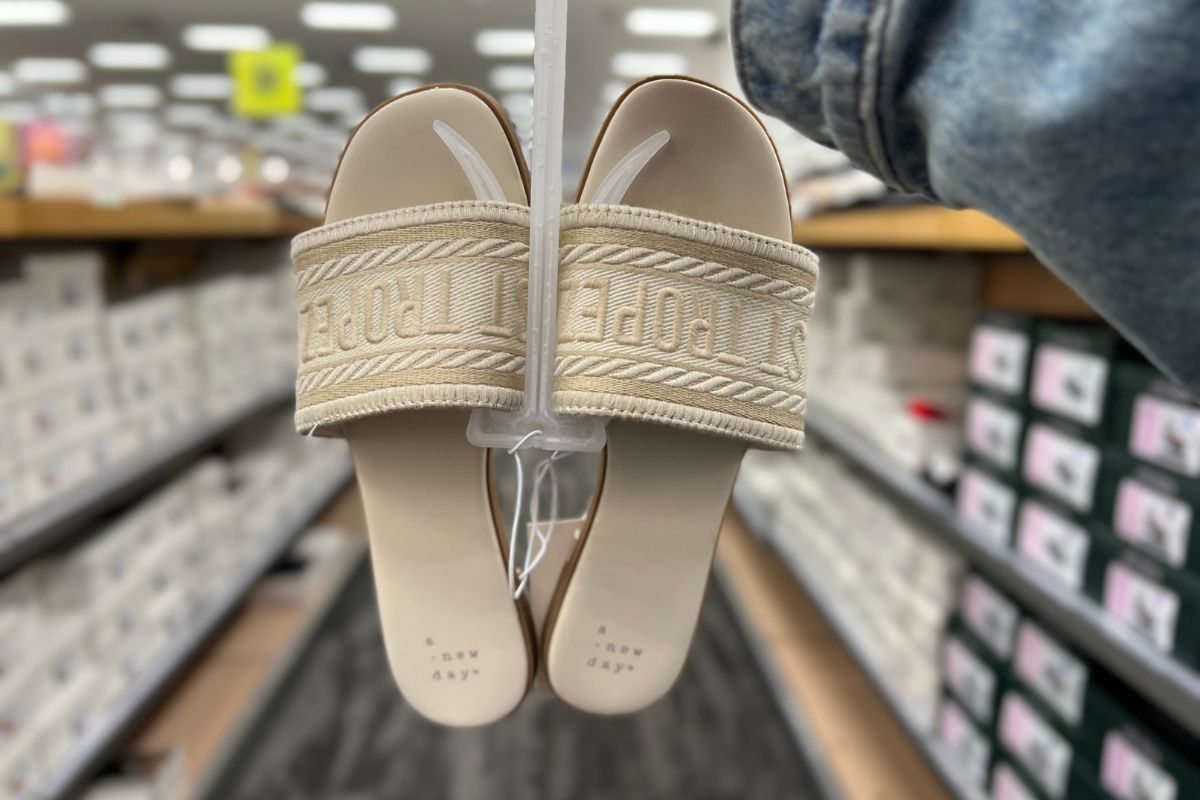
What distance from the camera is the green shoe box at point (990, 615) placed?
4.39ft

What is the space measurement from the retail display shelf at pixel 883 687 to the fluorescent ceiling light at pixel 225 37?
6.11m

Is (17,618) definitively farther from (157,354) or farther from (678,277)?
(678,277)

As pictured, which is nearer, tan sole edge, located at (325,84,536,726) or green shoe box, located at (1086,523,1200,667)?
tan sole edge, located at (325,84,536,726)

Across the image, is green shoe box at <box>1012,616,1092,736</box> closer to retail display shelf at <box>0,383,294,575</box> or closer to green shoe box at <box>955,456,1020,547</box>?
green shoe box at <box>955,456,1020,547</box>

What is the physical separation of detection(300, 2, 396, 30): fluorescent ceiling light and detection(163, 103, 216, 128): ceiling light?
4.89m

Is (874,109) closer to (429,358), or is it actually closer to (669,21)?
(429,358)

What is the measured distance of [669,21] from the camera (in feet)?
19.3

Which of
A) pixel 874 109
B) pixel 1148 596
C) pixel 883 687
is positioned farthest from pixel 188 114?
pixel 874 109

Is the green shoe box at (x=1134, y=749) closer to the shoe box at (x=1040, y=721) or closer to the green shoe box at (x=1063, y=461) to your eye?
the shoe box at (x=1040, y=721)

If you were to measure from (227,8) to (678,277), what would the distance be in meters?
6.71

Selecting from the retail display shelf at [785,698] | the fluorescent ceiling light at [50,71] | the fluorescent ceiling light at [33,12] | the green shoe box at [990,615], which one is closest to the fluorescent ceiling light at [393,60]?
the fluorescent ceiling light at [33,12]

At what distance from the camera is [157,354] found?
1.77 metres

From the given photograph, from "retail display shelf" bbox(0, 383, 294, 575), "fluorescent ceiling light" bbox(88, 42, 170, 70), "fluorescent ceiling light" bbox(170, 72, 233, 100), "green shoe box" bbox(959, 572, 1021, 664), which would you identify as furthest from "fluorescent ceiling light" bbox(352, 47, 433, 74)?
"green shoe box" bbox(959, 572, 1021, 664)

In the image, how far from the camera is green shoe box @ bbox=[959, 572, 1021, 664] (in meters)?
1.34
